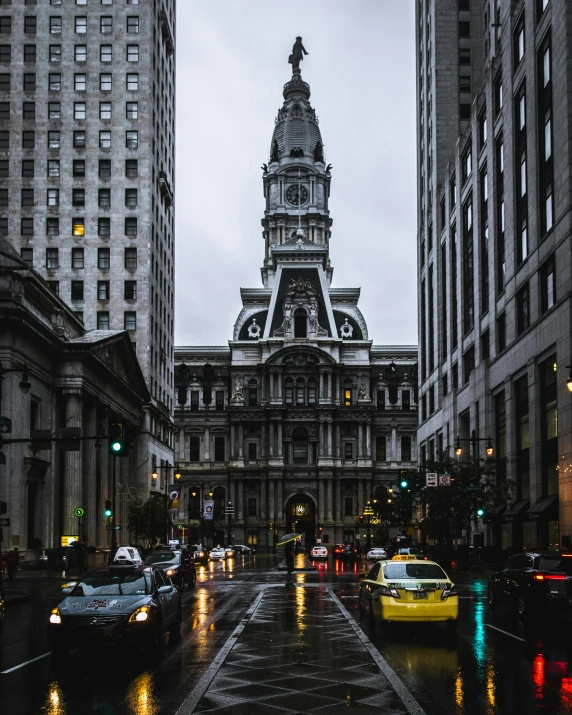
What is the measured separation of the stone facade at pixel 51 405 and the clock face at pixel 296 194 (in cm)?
9135

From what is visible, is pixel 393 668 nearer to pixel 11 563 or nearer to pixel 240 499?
pixel 11 563

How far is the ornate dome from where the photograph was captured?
162875mm

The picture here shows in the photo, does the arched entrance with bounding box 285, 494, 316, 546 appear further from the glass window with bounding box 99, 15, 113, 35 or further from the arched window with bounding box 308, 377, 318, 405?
the glass window with bounding box 99, 15, 113, 35

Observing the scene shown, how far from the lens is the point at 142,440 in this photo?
3290 inches

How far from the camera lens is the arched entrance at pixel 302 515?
4924 inches

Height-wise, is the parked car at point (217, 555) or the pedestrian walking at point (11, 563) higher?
the pedestrian walking at point (11, 563)

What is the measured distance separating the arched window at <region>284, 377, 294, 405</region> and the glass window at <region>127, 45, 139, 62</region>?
54.2 metres

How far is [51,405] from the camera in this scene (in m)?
57.8

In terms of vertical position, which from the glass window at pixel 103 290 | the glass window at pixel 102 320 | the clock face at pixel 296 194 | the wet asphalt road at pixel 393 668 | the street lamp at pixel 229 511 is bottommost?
the street lamp at pixel 229 511

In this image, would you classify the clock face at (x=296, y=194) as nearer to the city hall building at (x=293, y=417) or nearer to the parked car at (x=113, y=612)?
the city hall building at (x=293, y=417)

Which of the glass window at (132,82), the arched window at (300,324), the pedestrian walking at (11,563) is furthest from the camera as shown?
the arched window at (300,324)

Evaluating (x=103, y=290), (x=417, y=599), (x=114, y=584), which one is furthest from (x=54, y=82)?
(x=417, y=599)

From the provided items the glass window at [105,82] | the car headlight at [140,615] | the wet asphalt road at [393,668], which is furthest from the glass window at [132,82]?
the car headlight at [140,615]

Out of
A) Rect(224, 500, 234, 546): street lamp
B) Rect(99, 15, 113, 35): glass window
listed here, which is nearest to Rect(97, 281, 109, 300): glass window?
Rect(99, 15, 113, 35): glass window
